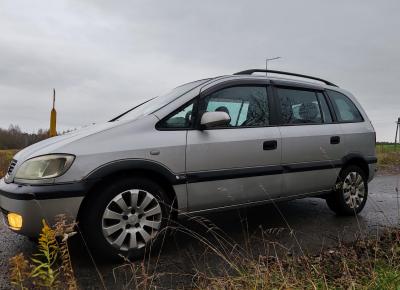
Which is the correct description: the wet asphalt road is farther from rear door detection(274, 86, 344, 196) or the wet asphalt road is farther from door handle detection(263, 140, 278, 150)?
door handle detection(263, 140, 278, 150)

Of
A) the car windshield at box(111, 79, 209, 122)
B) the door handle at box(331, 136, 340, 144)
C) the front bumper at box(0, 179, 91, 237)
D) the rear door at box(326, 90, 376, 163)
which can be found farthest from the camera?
the rear door at box(326, 90, 376, 163)

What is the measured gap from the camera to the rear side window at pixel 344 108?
208 inches

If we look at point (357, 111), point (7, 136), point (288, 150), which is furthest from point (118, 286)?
point (7, 136)

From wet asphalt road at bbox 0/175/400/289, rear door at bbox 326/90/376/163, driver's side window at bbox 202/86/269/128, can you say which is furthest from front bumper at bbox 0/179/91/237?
rear door at bbox 326/90/376/163

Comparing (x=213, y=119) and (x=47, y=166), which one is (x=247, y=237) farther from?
(x=47, y=166)

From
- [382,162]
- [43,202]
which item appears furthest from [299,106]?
[382,162]

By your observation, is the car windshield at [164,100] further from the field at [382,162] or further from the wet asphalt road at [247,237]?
the field at [382,162]

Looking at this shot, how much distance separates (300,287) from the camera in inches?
Answer: 91.7

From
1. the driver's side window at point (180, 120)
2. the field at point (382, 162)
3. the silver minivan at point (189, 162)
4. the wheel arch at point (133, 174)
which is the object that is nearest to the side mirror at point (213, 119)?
the silver minivan at point (189, 162)

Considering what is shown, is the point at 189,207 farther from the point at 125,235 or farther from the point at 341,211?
the point at 341,211

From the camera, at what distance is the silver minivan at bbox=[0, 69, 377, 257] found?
3139mm

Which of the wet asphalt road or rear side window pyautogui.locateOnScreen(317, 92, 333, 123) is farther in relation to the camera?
rear side window pyautogui.locateOnScreen(317, 92, 333, 123)

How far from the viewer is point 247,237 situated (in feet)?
13.9

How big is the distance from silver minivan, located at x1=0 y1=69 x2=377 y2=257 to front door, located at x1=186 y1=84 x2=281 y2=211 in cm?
1
